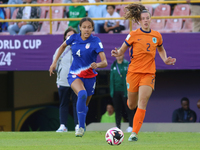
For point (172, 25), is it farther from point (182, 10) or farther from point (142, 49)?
point (142, 49)

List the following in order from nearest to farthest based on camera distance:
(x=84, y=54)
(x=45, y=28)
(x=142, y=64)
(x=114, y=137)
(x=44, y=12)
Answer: (x=114, y=137) < (x=142, y=64) < (x=84, y=54) < (x=45, y=28) < (x=44, y=12)

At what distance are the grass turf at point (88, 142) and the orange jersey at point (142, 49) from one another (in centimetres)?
120

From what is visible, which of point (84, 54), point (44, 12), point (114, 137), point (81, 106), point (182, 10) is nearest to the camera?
point (114, 137)

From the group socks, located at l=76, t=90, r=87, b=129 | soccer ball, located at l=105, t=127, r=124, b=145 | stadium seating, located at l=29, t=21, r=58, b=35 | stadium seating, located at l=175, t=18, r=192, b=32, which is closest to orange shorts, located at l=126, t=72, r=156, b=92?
socks, located at l=76, t=90, r=87, b=129

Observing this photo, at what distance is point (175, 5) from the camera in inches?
466

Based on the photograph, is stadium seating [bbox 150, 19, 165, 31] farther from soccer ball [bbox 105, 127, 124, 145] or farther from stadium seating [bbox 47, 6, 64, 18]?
soccer ball [bbox 105, 127, 124, 145]

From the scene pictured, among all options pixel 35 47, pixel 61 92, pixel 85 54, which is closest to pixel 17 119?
pixel 35 47

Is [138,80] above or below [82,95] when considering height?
above

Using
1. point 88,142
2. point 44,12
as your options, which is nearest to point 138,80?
point 88,142

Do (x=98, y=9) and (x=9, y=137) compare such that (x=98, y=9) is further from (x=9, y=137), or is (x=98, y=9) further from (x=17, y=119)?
(x=17, y=119)

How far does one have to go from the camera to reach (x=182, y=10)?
446 inches

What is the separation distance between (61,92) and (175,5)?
5.15 meters

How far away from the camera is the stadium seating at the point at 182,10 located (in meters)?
11.1

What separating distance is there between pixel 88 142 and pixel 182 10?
6368 mm
